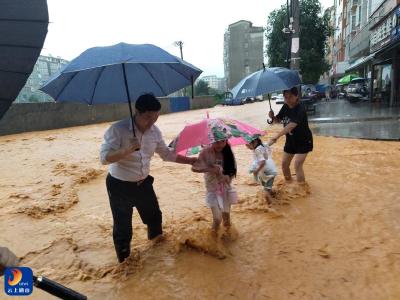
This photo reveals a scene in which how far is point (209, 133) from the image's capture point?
11.1 feet

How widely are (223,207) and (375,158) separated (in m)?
5.62

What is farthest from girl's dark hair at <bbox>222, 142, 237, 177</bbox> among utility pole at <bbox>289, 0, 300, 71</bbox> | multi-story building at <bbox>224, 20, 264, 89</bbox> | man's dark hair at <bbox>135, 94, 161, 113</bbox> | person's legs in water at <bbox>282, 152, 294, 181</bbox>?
multi-story building at <bbox>224, 20, 264, 89</bbox>

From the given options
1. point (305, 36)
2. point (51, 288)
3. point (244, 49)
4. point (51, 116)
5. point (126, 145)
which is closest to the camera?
point (51, 288)

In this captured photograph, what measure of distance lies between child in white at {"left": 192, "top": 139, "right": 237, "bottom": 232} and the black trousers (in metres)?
0.56

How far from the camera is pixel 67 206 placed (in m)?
6.06

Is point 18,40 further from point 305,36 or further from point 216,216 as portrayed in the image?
point 305,36

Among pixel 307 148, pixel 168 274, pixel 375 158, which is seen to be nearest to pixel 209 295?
pixel 168 274

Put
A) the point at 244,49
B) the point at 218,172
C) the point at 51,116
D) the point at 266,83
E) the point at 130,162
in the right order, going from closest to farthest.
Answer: the point at 130,162 → the point at 218,172 → the point at 266,83 → the point at 51,116 → the point at 244,49

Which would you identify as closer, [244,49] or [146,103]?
[146,103]

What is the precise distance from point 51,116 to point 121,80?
65.3 feet

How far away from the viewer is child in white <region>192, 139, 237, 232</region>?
143 inches

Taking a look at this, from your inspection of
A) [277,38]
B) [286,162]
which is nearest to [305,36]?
[277,38]

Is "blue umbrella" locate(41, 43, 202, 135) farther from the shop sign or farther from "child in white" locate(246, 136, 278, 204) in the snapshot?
the shop sign

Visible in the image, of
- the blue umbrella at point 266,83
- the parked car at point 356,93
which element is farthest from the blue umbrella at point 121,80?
the parked car at point 356,93
